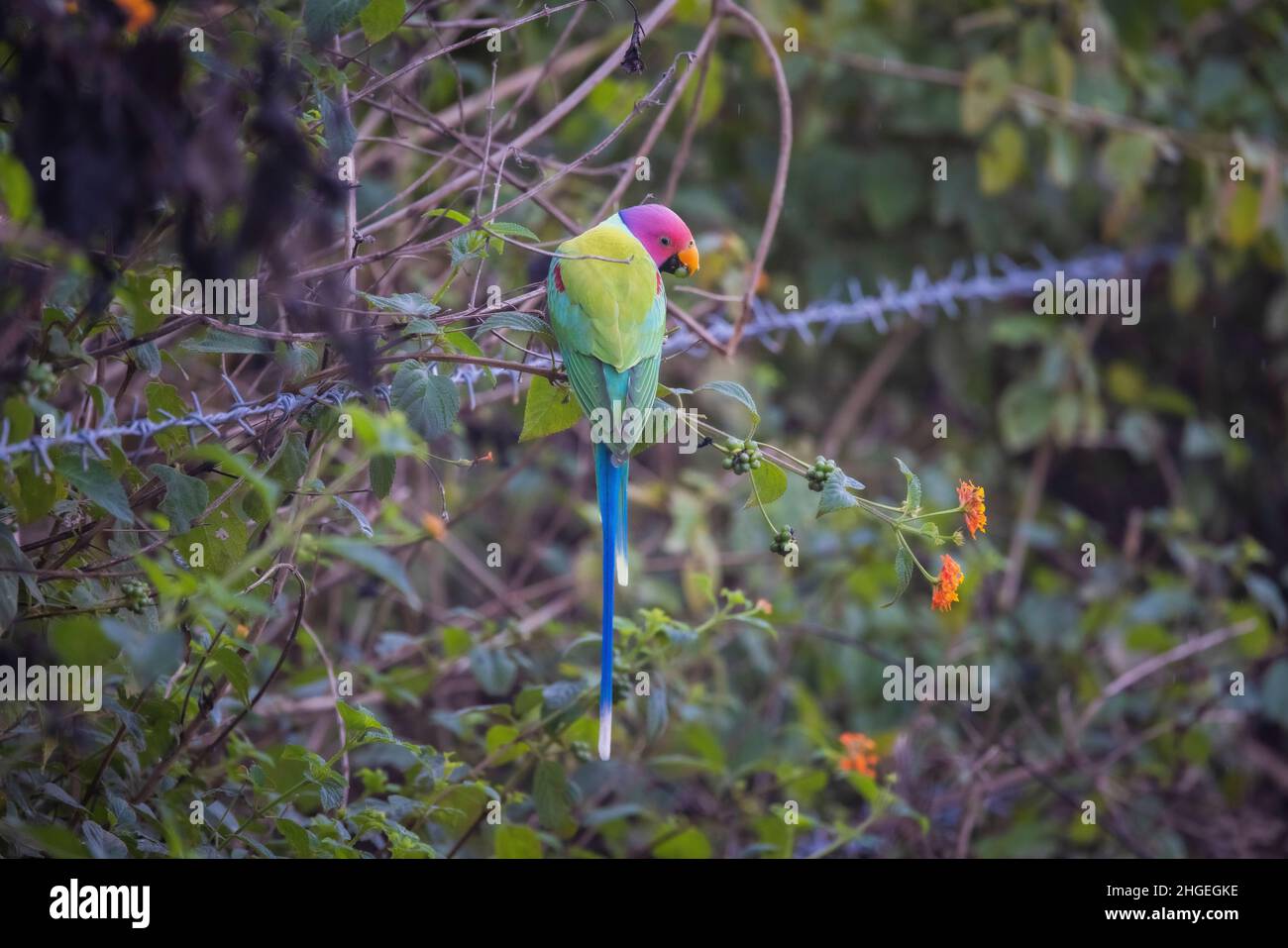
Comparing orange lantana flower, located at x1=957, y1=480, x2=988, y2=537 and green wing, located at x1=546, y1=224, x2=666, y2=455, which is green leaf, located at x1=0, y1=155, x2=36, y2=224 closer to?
green wing, located at x1=546, y1=224, x2=666, y2=455

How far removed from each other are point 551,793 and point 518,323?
82cm

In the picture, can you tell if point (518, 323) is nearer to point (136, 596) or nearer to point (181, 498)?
point (181, 498)

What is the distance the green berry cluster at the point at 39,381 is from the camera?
129 centimetres

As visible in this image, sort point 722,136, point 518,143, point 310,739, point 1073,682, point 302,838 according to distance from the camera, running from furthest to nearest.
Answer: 1. point 722,136
2. point 1073,682
3. point 310,739
4. point 518,143
5. point 302,838

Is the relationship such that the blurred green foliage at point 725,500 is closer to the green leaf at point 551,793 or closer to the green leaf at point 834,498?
the green leaf at point 551,793

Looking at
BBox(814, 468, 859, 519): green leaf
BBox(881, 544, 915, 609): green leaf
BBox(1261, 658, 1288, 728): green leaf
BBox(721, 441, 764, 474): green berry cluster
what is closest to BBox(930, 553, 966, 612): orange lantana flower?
BBox(881, 544, 915, 609): green leaf

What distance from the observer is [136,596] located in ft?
4.79

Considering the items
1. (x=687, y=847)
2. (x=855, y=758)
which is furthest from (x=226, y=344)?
(x=855, y=758)

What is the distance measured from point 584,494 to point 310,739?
1.28m

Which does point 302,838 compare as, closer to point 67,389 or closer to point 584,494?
point 67,389

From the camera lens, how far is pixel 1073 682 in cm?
346

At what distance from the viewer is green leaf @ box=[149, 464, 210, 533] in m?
1.47

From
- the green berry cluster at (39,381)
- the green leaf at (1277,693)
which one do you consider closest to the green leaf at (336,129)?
the green berry cluster at (39,381)

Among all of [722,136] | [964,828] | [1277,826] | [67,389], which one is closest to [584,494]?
[722,136]
